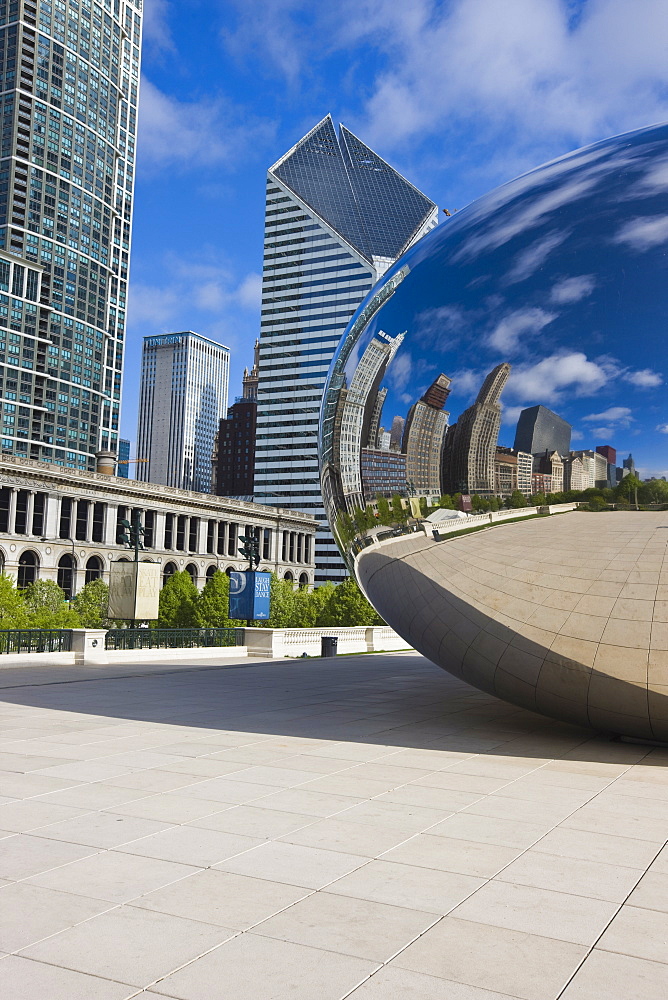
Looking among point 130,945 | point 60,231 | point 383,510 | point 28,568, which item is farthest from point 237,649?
point 60,231

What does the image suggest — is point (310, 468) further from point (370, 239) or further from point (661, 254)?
point (661, 254)

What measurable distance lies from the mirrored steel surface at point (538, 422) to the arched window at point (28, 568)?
310 feet

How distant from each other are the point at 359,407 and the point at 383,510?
127cm

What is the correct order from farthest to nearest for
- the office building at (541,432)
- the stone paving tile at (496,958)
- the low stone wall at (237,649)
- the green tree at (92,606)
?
the green tree at (92,606) → the low stone wall at (237,649) → the office building at (541,432) → the stone paving tile at (496,958)

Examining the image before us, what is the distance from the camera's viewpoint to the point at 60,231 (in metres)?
150

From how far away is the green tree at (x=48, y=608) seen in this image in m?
64.4

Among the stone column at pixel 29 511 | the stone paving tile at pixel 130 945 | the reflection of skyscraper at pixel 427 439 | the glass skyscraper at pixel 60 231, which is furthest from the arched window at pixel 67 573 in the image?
the stone paving tile at pixel 130 945

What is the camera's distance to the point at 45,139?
486 ft

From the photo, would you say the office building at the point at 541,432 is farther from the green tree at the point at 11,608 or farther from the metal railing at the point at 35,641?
the green tree at the point at 11,608

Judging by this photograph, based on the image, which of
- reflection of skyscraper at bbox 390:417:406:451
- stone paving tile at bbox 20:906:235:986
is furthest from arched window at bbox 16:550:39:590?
stone paving tile at bbox 20:906:235:986

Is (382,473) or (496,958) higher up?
(382,473)

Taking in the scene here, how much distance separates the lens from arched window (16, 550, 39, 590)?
9631cm

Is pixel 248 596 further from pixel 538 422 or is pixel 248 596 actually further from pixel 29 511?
pixel 29 511

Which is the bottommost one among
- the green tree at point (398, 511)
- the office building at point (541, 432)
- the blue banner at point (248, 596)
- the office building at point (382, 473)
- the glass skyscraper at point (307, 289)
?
the blue banner at point (248, 596)
